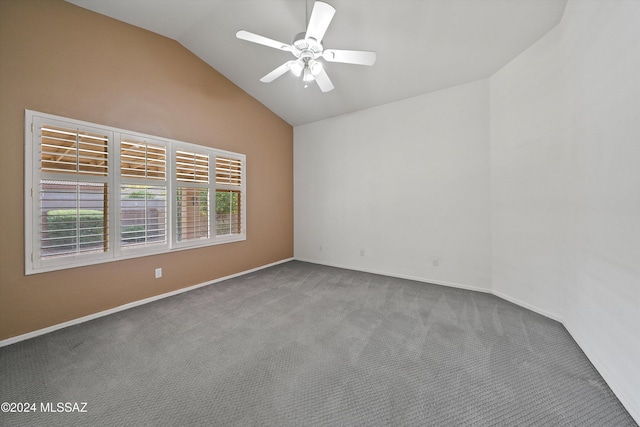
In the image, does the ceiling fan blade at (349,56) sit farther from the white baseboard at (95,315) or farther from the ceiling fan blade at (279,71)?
the white baseboard at (95,315)

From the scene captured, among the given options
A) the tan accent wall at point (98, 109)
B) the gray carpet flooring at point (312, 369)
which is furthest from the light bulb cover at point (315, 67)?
the gray carpet flooring at point (312, 369)

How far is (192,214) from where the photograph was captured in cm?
356

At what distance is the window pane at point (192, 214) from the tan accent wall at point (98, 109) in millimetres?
256

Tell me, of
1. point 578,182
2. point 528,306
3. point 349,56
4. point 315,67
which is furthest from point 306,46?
point 528,306

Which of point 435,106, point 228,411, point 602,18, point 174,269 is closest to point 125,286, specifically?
point 174,269

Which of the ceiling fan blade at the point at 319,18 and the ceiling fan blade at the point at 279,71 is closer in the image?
the ceiling fan blade at the point at 319,18

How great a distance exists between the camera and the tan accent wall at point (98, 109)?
2.18 meters

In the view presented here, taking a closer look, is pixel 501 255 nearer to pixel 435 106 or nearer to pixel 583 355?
pixel 583 355

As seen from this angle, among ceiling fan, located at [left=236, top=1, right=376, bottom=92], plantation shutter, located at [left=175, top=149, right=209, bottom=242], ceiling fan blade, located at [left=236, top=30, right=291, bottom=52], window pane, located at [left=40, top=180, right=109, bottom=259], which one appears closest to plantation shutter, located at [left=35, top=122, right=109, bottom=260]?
window pane, located at [left=40, top=180, right=109, bottom=259]

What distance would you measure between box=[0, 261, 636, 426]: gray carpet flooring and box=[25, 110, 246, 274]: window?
818 millimetres

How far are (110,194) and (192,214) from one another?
1.00 metres

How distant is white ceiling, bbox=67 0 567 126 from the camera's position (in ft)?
8.11

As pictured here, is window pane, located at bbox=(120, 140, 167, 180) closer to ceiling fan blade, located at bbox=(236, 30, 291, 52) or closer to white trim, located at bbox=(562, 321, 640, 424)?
ceiling fan blade, located at bbox=(236, 30, 291, 52)

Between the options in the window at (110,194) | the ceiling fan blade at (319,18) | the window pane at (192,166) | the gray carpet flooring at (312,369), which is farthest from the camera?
the window pane at (192,166)
